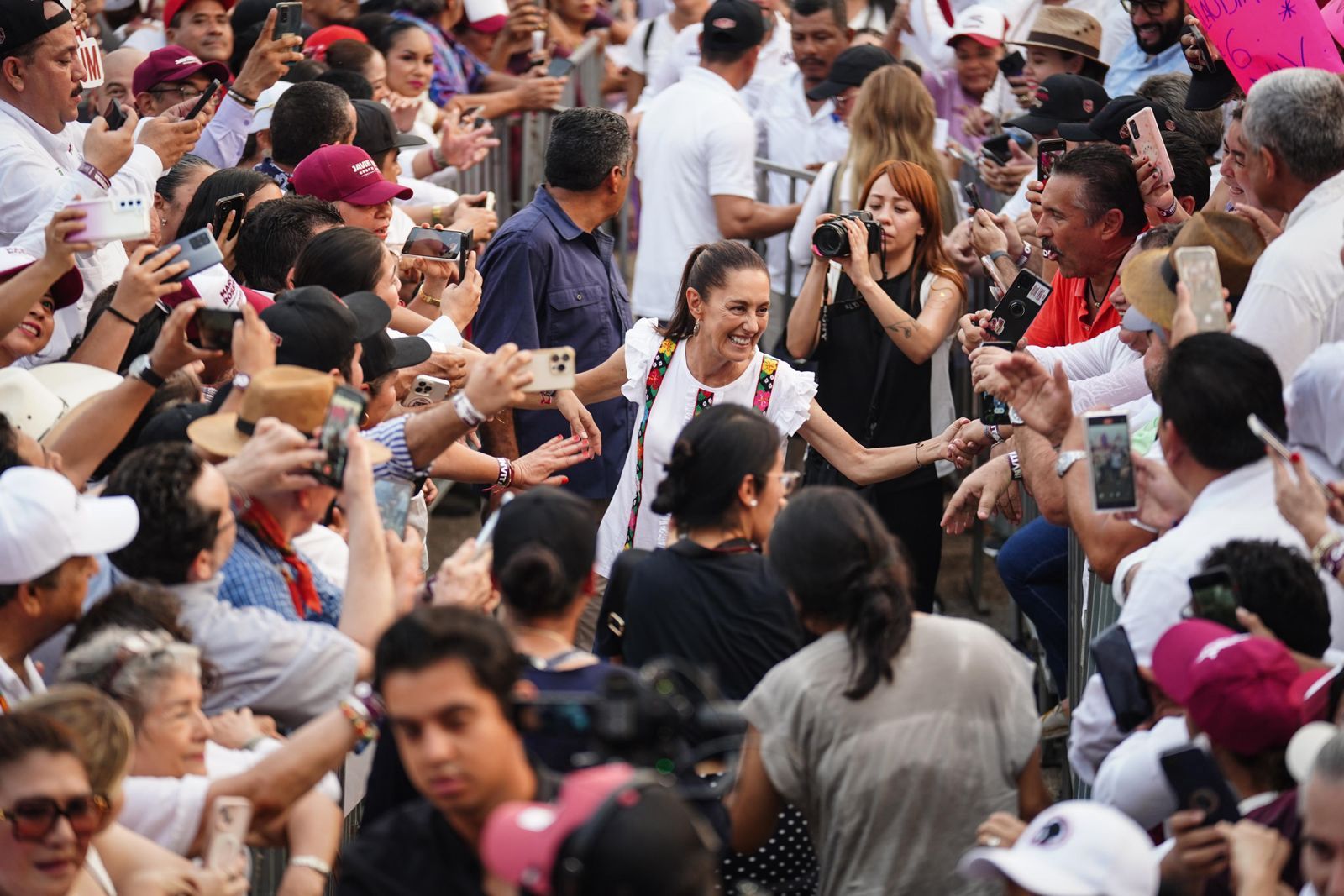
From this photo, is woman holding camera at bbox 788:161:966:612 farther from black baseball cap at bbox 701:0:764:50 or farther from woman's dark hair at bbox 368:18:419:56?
woman's dark hair at bbox 368:18:419:56

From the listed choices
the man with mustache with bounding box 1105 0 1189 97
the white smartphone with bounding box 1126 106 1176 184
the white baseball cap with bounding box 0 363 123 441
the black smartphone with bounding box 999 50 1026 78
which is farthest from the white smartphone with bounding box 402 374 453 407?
the black smartphone with bounding box 999 50 1026 78

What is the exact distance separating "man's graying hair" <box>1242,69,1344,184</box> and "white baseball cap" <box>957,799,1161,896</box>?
2383mm

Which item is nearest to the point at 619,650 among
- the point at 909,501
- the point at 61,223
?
the point at 61,223

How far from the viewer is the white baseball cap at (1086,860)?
2.70 meters

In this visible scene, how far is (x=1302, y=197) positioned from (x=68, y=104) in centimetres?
423

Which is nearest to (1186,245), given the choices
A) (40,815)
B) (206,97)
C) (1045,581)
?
(1045,581)

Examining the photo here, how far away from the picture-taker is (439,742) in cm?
263

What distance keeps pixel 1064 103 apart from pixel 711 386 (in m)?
2.89

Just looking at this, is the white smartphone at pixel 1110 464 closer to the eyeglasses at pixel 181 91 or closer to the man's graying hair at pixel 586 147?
the man's graying hair at pixel 586 147

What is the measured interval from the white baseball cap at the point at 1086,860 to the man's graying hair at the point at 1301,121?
2383 mm

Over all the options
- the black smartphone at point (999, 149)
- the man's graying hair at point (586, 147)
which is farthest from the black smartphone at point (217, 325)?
the black smartphone at point (999, 149)

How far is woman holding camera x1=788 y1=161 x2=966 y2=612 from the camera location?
6539 millimetres

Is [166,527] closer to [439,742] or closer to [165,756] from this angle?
[165,756]

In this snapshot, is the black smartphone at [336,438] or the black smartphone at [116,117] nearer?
the black smartphone at [336,438]
